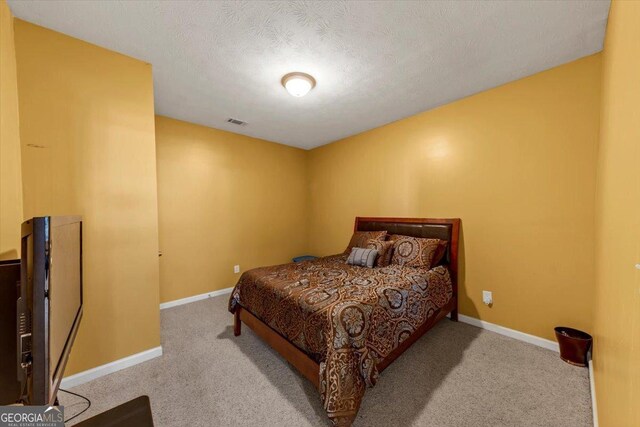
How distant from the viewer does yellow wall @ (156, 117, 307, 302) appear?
3.26m

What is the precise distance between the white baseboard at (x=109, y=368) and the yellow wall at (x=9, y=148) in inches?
41.5

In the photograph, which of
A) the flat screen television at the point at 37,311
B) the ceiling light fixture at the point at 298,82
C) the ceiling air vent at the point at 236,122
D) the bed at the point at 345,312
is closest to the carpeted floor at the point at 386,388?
the bed at the point at 345,312

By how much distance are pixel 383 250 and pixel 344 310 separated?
4.73 ft

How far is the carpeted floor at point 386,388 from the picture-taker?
4.96ft

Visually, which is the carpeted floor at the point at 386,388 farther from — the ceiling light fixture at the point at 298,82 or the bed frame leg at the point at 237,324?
the ceiling light fixture at the point at 298,82

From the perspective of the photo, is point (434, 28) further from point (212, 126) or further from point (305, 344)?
point (212, 126)

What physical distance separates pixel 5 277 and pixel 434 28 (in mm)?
2661

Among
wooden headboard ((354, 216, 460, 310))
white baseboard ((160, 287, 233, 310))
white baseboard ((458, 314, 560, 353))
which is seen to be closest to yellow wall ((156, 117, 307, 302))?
white baseboard ((160, 287, 233, 310))

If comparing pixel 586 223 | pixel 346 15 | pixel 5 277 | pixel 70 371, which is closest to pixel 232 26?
pixel 346 15

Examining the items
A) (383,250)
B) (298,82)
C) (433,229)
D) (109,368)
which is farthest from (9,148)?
(433,229)

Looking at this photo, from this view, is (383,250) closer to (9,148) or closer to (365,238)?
(365,238)

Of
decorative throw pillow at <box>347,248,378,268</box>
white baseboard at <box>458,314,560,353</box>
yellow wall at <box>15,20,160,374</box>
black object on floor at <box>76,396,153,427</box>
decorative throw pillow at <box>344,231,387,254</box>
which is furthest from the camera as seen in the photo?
decorative throw pillow at <box>344,231,387,254</box>

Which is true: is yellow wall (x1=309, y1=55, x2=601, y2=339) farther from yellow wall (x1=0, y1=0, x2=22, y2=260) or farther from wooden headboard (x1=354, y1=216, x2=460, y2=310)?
yellow wall (x1=0, y1=0, x2=22, y2=260)

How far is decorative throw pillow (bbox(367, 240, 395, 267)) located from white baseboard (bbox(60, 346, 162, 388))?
233 cm
